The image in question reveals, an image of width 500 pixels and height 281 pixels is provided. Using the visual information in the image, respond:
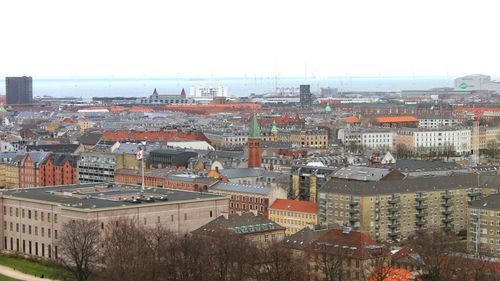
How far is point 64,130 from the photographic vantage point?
12056cm

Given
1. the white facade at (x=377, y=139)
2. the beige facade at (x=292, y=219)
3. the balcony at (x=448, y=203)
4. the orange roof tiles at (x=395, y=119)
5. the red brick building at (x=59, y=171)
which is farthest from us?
the orange roof tiles at (x=395, y=119)

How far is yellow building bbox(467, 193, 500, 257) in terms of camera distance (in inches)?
1900

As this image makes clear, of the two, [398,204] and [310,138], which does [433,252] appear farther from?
[310,138]

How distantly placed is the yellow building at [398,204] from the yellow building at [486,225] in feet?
14.8

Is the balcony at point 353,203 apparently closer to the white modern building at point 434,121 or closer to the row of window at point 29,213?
the row of window at point 29,213

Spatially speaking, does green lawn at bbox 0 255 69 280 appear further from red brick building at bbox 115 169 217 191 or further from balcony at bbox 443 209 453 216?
balcony at bbox 443 209 453 216

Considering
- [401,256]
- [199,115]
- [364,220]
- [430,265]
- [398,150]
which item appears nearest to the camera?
[430,265]

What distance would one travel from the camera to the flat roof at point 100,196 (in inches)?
1962

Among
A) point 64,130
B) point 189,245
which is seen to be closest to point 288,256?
point 189,245

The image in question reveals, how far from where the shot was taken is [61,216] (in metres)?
49.2

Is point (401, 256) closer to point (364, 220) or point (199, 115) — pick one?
point (364, 220)

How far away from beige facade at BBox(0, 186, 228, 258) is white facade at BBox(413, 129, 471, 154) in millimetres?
54406

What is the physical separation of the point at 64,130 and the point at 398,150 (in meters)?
40.2

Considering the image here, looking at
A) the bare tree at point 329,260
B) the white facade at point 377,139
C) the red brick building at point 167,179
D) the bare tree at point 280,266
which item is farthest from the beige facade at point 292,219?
the white facade at point 377,139
